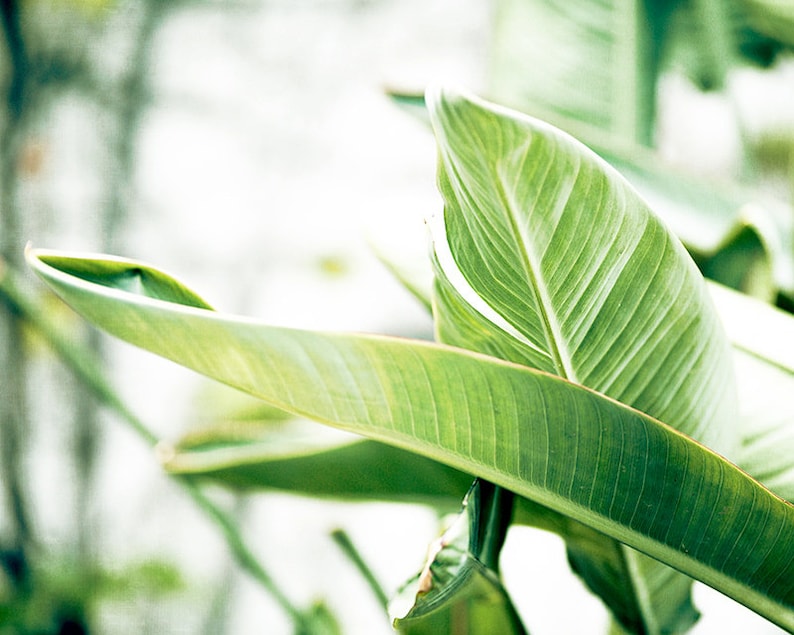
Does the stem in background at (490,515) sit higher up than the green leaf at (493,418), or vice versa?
the green leaf at (493,418)

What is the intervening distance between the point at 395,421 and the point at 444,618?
0.13 meters

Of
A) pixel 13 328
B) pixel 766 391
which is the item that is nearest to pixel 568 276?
pixel 766 391

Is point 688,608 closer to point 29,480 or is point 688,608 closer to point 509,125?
point 509,125

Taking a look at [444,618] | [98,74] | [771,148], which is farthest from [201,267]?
[444,618]

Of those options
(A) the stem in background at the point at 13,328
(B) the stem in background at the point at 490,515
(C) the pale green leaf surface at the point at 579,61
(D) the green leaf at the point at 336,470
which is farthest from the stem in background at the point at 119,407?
(A) the stem in background at the point at 13,328

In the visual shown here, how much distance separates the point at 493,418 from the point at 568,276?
0.12 feet

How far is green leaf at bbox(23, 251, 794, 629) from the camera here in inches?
→ 5.8

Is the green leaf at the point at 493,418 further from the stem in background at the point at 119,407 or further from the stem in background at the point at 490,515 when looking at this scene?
the stem in background at the point at 119,407

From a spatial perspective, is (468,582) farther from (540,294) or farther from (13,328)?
(13,328)

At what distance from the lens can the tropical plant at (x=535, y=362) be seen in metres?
0.14

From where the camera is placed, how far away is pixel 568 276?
158mm

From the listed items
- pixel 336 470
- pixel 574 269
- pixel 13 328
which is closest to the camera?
pixel 574 269

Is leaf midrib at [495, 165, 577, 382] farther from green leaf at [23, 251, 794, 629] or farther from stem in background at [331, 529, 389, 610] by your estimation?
stem in background at [331, 529, 389, 610]

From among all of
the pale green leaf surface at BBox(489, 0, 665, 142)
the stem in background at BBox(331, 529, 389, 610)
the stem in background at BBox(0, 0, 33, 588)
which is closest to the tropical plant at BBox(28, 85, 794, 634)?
the stem in background at BBox(331, 529, 389, 610)
